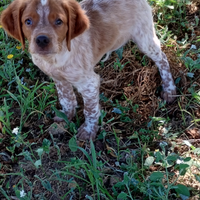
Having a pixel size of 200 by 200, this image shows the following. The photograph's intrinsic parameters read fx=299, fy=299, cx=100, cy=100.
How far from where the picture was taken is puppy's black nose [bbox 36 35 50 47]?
2.18m

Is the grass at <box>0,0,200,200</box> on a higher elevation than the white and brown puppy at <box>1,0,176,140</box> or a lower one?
lower

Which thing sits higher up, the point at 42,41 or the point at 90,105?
the point at 42,41

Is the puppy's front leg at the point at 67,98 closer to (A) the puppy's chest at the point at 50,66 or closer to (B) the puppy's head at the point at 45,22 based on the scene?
(A) the puppy's chest at the point at 50,66

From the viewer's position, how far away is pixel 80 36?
2.68 m

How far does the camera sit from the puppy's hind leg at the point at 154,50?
3174 mm

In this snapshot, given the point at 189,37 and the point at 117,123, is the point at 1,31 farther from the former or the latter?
the point at 189,37

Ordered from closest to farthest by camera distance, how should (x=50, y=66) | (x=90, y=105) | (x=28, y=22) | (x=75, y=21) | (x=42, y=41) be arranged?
1. (x=42, y=41)
2. (x=28, y=22)
3. (x=75, y=21)
4. (x=50, y=66)
5. (x=90, y=105)

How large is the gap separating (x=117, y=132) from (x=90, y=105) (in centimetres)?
43

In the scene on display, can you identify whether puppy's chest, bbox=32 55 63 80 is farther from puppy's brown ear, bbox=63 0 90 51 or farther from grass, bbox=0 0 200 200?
grass, bbox=0 0 200 200

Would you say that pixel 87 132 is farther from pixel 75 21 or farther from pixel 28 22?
pixel 28 22

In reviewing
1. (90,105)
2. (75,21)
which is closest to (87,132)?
(90,105)

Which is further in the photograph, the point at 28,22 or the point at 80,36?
the point at 80,36

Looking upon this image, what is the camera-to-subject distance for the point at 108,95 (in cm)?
352

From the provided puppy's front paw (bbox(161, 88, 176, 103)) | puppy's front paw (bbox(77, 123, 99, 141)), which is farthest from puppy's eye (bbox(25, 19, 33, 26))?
puppy's front paw (bbox(161, 88, 176, 103))
